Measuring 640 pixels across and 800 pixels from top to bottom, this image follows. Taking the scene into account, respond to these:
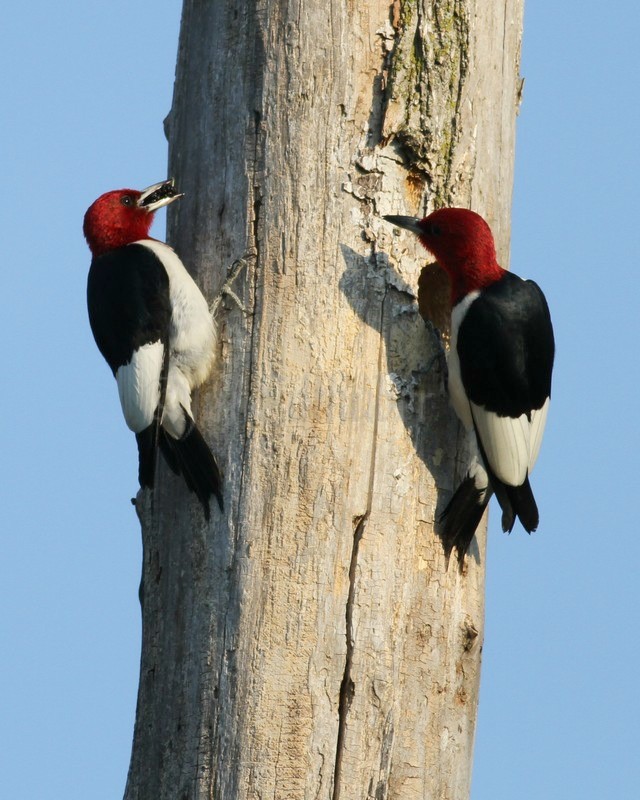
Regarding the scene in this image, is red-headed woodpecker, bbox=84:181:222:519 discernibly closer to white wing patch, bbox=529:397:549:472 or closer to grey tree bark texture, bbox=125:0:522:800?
grey tree bark texture, bbox=125:0:522:800

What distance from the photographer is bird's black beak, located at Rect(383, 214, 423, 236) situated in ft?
12.3

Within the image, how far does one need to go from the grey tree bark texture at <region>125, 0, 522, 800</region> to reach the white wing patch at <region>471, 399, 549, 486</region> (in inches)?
3.7

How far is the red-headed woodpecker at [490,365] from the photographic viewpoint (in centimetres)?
372

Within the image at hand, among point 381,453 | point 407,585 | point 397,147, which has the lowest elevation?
point 407,585

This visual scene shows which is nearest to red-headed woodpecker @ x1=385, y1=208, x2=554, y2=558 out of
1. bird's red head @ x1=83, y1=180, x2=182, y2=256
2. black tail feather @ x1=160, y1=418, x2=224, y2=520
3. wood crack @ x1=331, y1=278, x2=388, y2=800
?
wood crack @ x1=331, y1=278, x2=388, y2=800

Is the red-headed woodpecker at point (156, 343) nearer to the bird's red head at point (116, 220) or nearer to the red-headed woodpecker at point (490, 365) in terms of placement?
the bird's red head at point (116, 220)

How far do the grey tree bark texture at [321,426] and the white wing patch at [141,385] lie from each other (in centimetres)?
20

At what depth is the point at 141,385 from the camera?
3875 mm

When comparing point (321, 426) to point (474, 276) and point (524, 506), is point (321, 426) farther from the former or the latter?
point (474, 276)

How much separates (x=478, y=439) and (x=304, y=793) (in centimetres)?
116

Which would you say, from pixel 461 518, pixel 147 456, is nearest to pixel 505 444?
pixel 461 518

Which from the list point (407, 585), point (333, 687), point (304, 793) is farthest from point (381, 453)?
point (304, 793)

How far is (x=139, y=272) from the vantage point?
405 cm

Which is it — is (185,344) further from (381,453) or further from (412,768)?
(412,768)
